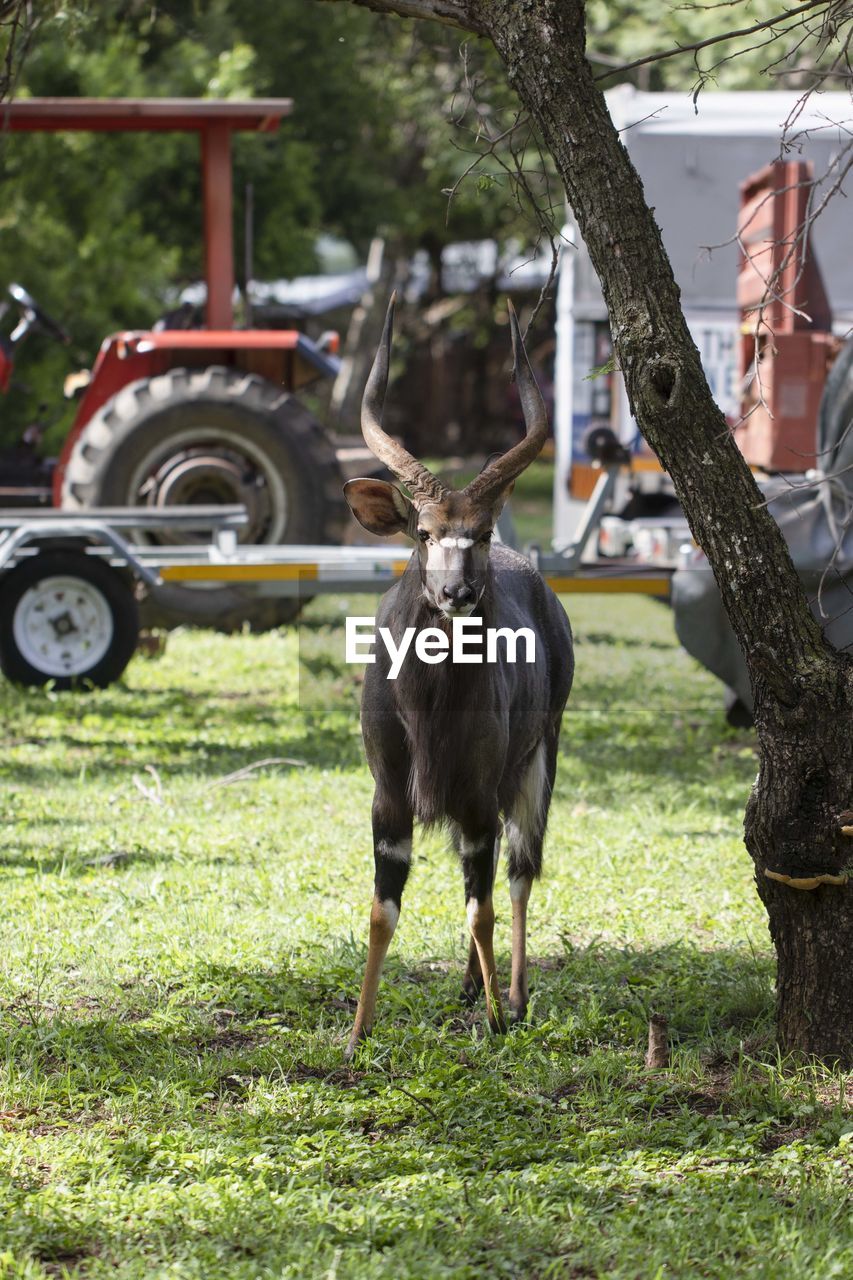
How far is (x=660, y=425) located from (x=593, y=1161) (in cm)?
189

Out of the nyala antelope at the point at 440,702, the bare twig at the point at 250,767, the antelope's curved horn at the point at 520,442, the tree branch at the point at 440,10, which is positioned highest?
the tree branch at the point at 440,10

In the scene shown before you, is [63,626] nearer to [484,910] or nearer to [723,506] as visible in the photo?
[484,910]

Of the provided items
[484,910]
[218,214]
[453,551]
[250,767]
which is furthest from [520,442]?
[218,214]

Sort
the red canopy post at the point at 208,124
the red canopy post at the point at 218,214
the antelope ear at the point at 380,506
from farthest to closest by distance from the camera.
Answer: the red canopy post at the point at 218,214, the red canopy post at the point at 208,124, the antelope ear at the point at 380,506

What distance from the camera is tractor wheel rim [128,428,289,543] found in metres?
10.9

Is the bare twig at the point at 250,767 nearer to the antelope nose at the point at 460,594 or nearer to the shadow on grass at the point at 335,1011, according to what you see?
the shadow on grass at the point at 335,1011

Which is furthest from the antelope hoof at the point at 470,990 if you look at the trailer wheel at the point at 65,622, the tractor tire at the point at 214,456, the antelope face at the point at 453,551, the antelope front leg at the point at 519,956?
the tractor tire at the point at 214,456

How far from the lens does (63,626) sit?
971 cm

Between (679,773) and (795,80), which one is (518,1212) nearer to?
(679,773)

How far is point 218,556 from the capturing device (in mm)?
10078

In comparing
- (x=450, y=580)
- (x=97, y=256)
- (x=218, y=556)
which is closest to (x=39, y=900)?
(x=450, y=580)

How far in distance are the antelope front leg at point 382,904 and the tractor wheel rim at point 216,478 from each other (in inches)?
253

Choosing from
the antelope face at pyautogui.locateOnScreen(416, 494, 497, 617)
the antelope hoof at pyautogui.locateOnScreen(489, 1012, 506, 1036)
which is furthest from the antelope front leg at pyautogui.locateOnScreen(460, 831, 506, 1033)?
the antelope face at pyautogui.locateOnScreen(416, 494, 497, 617)

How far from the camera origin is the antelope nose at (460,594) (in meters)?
4.15
